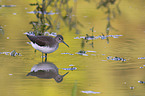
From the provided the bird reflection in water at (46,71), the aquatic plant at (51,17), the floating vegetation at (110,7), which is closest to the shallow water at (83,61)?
the bird reflection in water at (46,71)

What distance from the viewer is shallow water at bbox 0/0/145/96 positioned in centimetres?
765

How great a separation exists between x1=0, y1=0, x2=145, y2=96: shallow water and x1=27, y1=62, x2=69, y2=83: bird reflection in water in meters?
0.13

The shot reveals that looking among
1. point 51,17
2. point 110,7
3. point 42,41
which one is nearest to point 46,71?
point 42,41

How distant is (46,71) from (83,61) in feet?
4.09

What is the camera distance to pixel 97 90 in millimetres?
7590

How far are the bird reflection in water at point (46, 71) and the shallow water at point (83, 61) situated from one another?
0.13m

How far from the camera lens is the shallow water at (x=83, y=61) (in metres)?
7.65

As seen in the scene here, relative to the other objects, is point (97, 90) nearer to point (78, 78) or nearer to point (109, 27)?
point (78, 78)

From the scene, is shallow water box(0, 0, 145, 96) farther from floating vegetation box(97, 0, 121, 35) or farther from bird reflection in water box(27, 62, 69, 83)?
floating vegetation box(97, 0, 121, 35)

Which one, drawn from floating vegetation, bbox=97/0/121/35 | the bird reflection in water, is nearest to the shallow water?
the bird reflection in water

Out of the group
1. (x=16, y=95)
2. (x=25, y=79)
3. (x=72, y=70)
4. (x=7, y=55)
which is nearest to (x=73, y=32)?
(x=7, y=55)

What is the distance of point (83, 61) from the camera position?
9828 millimetres

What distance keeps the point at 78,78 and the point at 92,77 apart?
11.8 inches

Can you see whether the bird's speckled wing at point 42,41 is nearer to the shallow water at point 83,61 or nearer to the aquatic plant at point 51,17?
the shallow water at point 83,61
